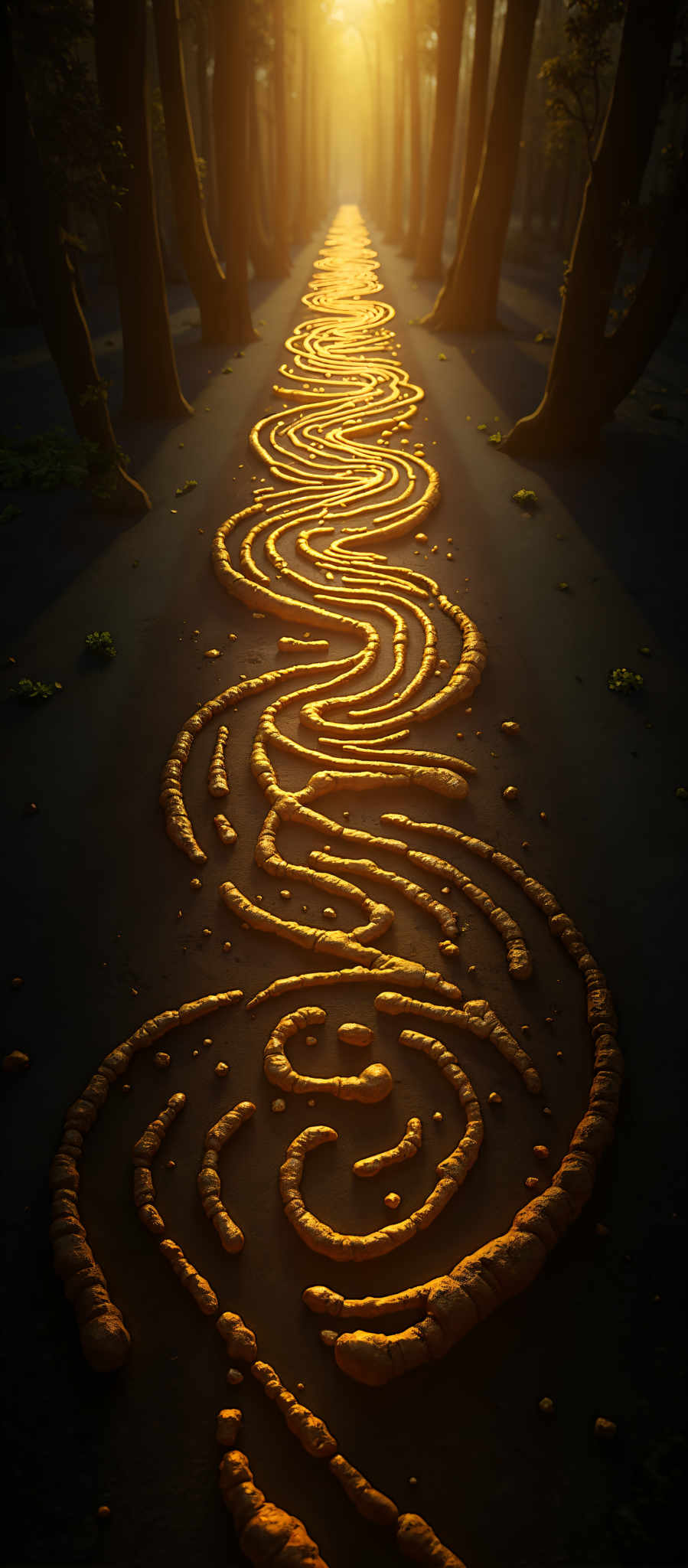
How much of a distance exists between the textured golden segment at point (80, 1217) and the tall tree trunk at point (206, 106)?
30253 millimetres

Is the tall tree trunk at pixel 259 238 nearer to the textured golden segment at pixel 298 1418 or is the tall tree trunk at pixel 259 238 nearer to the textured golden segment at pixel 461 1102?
the textured golden segment at pixel 461 1102

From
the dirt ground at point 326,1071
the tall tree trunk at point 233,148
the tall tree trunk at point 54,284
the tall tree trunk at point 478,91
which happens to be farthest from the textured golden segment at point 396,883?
the tall tree trunk at point 478,91

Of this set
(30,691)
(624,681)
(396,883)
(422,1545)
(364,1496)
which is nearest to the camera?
(422,1545)

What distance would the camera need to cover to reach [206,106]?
30.4 m

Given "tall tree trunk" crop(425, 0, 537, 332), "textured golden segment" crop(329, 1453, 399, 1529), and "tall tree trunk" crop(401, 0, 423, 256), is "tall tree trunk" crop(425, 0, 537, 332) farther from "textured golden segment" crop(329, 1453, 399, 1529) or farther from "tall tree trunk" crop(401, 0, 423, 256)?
"textured golden segment" crop(329, 1453, 399, 1529)

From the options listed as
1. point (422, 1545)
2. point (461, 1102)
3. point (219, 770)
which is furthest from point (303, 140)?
point (422, 1545)

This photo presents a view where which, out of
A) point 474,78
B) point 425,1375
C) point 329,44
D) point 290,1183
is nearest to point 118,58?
point 474,78

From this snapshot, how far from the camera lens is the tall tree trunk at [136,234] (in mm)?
13195

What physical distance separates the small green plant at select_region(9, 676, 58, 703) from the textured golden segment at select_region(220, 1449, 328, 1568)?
22.4 feet

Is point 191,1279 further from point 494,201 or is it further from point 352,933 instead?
point 494,201

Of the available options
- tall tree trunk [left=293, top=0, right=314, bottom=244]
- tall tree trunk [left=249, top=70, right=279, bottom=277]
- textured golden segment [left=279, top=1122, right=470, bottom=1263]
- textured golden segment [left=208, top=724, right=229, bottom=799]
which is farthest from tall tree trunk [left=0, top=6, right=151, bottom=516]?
tall tree trunk [left=293, top=0, right=314, bottom=244]

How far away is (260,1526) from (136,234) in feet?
56.8

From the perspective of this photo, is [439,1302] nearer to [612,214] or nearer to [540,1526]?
[540,1526]

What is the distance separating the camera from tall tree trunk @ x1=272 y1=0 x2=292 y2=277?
1259 inches
